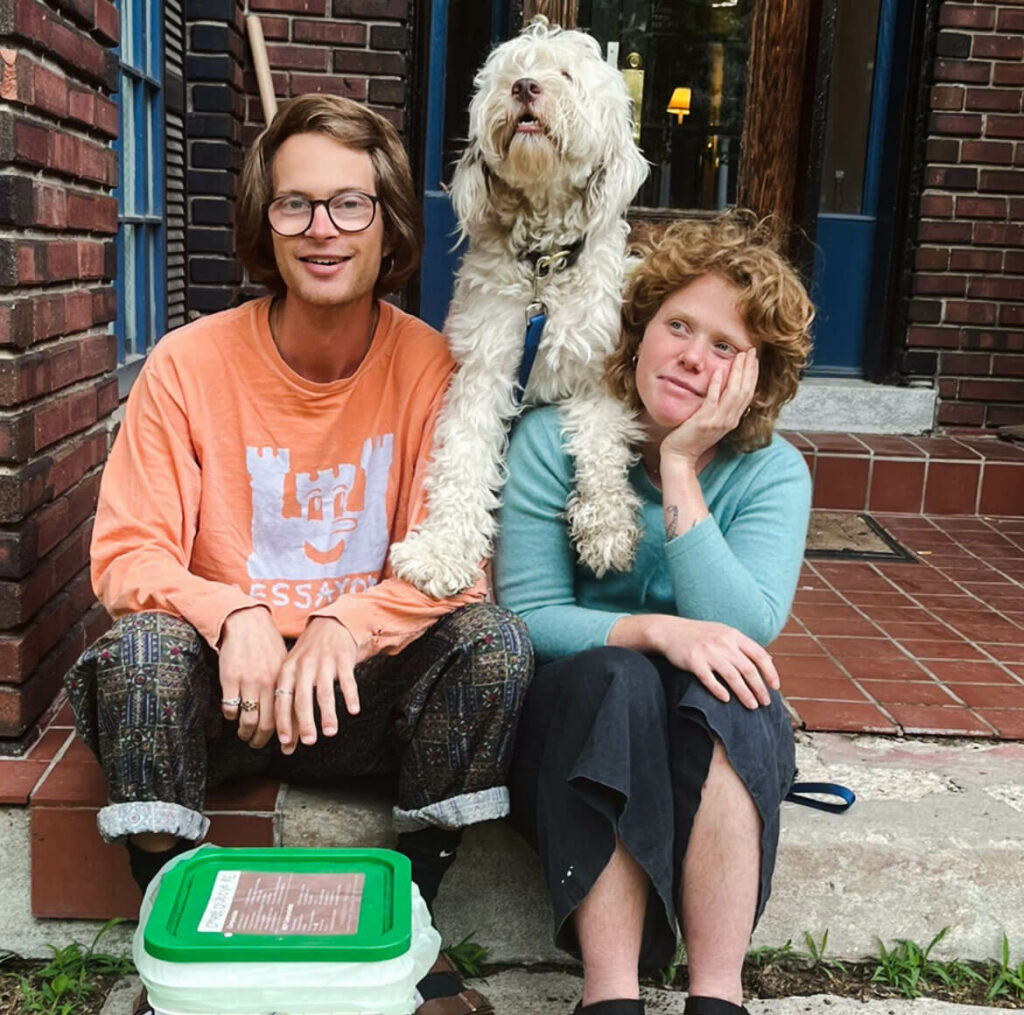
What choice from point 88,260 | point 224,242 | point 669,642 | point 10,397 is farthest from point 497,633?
point 224,242

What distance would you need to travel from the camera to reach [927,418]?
495cm

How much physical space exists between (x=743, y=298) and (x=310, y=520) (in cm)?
88

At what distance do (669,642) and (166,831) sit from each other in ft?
2.83

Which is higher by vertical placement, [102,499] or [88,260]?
[88,260]

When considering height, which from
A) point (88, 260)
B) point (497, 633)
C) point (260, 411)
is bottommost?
point (497, 633)

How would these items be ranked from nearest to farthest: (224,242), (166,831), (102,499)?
(166,831), (102,499), (224,242)

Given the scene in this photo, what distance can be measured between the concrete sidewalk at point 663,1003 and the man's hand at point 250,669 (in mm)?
636

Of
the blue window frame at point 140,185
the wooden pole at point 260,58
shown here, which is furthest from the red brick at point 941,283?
the blue window frame at point 140,185

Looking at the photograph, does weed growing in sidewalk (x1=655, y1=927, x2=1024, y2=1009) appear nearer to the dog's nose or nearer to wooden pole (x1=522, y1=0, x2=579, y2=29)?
the dog's nose

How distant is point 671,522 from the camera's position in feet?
6.59

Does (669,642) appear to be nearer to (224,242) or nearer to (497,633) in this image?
(497,633)

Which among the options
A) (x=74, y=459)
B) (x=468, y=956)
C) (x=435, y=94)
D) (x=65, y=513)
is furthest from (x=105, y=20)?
(x=435, y=94)

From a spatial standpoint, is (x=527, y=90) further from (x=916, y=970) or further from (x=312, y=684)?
(x=916, y=970)

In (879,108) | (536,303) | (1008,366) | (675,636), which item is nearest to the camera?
(675,636)
